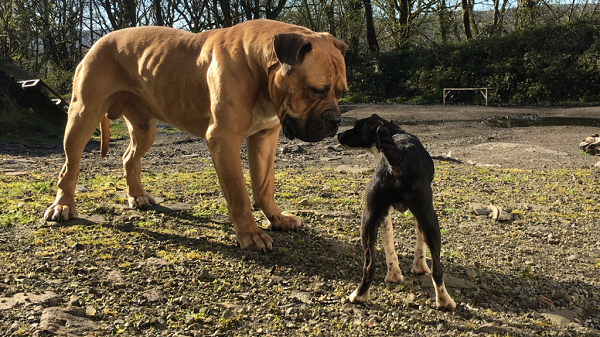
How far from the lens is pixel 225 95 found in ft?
12.7

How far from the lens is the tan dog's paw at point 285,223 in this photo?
4.54 m

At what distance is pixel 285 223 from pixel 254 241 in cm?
63

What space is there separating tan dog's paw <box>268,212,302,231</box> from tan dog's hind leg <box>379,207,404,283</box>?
55.0 inches

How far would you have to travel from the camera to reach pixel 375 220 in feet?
9.48

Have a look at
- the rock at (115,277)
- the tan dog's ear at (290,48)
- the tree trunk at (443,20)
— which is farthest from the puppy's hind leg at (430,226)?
the tree trunk at (443,20)

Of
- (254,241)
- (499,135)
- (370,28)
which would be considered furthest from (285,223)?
(370,28)

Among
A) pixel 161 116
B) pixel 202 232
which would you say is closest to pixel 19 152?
pixel 161 116

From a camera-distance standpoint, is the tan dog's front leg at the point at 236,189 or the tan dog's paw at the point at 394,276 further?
the tan dog's front leg at the point at 236,189

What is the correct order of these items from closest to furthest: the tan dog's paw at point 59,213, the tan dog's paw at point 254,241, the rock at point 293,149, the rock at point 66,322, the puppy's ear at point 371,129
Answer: the rock at point 66,322
the puppy's ear at point 371,129
the tan dog's paw at point 254,241
the tan dog's paw at point 59,213
the rock at point 293,149

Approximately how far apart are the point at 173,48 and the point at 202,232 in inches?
65.8

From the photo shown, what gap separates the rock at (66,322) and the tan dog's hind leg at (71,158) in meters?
2.03

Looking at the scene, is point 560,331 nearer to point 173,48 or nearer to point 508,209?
point 508,209

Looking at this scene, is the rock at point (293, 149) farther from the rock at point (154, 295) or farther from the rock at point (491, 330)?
the rock at point (491, 330)

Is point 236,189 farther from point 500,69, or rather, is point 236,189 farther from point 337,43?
point 500,69
